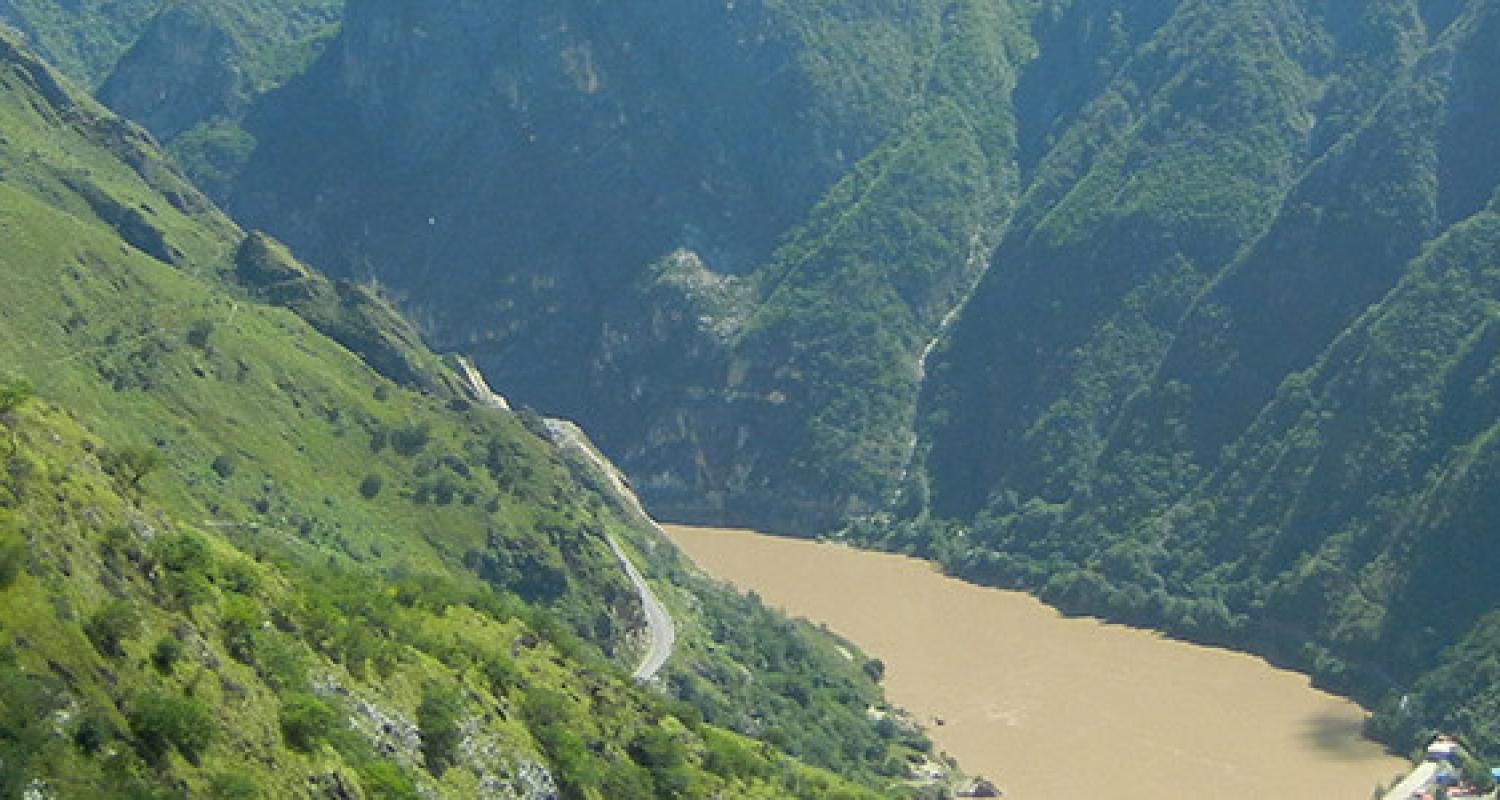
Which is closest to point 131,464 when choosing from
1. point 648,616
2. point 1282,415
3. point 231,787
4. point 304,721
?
point 304,721

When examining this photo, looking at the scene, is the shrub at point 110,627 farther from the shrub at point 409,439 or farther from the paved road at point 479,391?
the paved road at point 479,391

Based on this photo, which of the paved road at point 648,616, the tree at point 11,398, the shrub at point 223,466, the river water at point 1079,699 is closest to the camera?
the tree at point 11,398

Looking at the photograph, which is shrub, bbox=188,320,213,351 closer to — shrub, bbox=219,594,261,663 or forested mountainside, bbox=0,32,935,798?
forested mountainside, bbox=0,32,935,798

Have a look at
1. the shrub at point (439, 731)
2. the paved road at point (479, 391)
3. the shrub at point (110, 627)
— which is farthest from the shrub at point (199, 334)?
the shrub at point (110, 627)

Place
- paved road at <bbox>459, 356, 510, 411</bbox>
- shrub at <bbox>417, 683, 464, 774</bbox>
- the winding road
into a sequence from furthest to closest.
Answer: paved road at <bbox>459, 356, 510, 411</bbox>, the winding road, shrub at <bbox>417, 683, 464, 774</bbox>

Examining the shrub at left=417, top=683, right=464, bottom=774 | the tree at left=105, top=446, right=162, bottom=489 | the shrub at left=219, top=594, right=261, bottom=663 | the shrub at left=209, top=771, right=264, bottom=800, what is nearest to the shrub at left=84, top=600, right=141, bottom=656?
the shrub at left=209, top=771, right=264, bottom=800

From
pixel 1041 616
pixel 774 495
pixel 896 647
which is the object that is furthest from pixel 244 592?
pixel 774 495

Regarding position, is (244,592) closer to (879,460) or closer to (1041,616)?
(1041,616)
